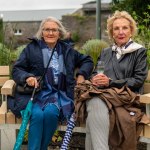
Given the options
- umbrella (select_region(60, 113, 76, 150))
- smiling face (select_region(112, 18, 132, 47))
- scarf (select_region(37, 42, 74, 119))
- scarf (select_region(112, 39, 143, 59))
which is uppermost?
smiling face (select_region(112, 18, 132, 47))

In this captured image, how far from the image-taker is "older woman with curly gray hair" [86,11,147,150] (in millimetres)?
4227

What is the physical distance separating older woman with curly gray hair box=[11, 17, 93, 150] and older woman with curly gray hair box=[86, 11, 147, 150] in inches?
11.6

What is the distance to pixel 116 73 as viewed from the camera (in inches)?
187

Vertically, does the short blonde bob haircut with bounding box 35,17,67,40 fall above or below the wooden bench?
above

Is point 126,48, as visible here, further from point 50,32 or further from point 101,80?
point 50,32

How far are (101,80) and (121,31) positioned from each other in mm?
604

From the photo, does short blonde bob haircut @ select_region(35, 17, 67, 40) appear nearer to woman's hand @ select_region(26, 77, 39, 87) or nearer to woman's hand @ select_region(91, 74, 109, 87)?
woman's hand @ select_region(26, 77, 39, 87)

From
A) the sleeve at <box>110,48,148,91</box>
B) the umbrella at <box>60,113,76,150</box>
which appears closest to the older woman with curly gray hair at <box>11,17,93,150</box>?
the umbrella at <box>60,113,76,150</box>

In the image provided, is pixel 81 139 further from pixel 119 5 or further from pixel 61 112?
pixel 119 5

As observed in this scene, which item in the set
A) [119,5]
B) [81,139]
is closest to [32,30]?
[119,5]

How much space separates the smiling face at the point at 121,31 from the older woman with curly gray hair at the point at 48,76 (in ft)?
1.55

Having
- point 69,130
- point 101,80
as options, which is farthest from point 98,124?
point 101,80

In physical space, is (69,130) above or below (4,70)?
below

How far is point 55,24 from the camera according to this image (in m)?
4.98
